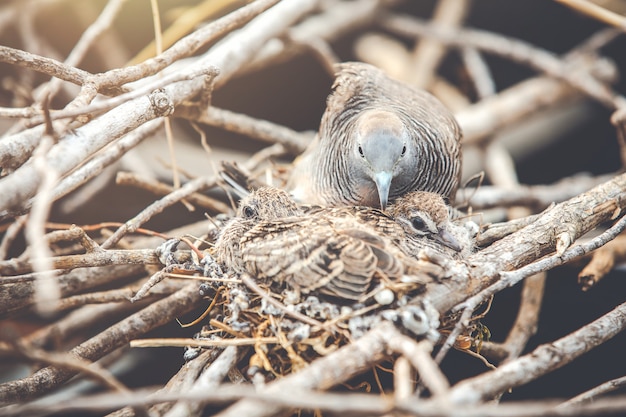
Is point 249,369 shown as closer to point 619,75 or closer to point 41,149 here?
point 41,149

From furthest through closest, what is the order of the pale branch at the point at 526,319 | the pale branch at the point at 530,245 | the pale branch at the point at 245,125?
the pale branch at the point at 245,125 < the pale branch at the point at 526,319 < the pale branch at the point at 530,245

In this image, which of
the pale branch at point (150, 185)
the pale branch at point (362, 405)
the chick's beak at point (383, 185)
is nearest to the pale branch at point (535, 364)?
the pale branch at point (362, 405)

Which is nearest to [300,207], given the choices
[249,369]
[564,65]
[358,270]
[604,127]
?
[358,270]

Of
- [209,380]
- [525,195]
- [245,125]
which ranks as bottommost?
[209,380]

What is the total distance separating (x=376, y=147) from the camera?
2346mm

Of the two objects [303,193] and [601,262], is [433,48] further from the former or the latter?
[601,262]

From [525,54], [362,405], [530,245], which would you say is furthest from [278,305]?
[525,54]

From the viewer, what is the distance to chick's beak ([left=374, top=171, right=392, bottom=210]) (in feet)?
7.54

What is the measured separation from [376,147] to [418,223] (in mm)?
→ 351

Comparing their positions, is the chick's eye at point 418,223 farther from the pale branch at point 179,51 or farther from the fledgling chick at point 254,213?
the pale branch at point 179,51

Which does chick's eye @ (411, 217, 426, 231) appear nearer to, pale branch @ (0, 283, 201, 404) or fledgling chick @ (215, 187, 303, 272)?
fledgling chick @ (215, 187, 303, 272)

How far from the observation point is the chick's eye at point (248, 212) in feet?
8.09

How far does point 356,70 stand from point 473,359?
155cm

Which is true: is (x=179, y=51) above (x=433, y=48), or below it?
below
